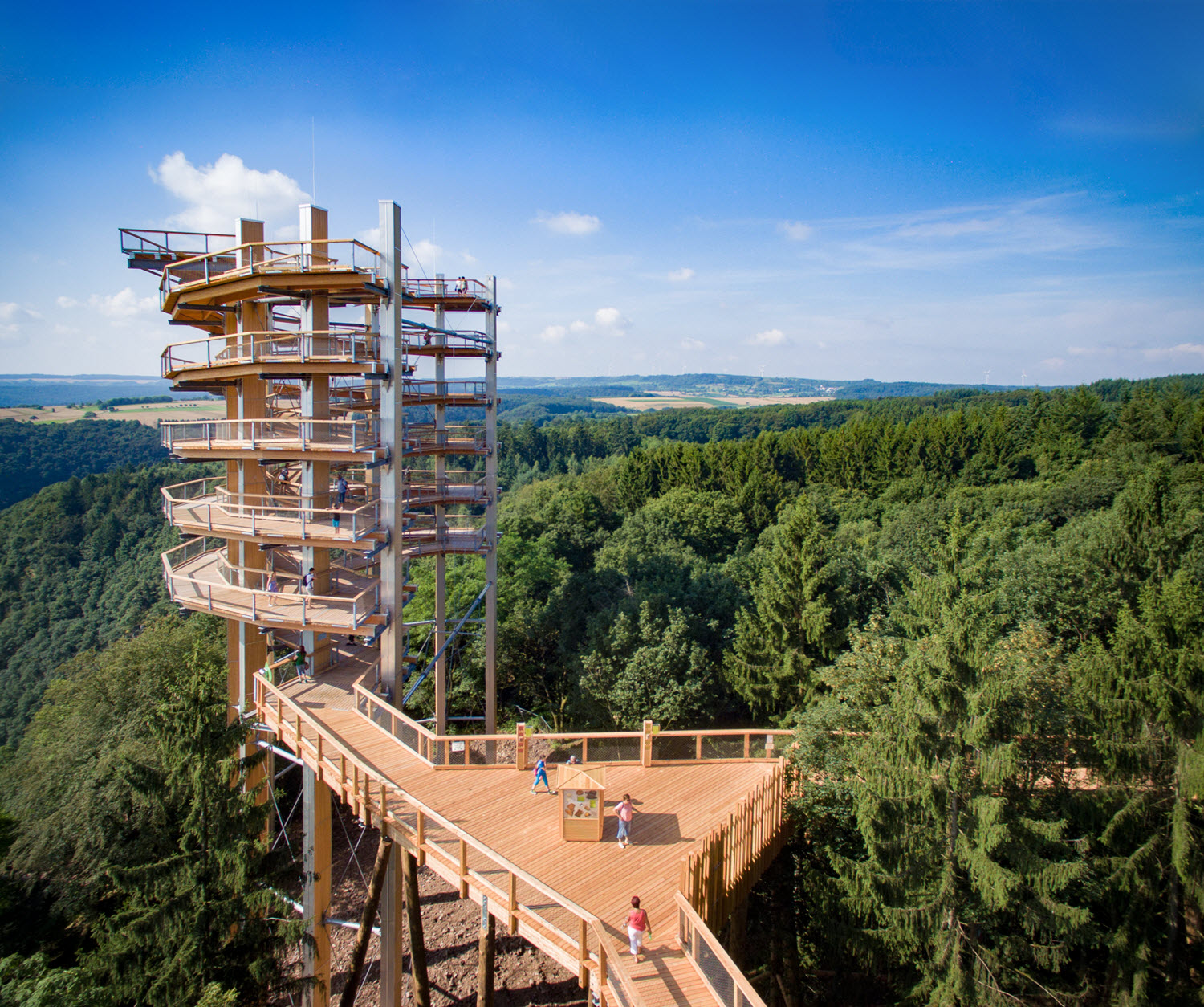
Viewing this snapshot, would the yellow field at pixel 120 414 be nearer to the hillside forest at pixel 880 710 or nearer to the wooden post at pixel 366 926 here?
the hillside forest at pixel 880 710

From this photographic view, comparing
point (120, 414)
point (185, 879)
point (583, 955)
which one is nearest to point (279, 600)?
point (185, 879)

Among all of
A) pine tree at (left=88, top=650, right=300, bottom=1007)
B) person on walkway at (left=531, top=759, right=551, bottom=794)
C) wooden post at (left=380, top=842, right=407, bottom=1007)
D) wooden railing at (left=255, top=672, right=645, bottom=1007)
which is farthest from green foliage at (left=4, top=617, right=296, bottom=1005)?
person on walkway at (left=531, top=759, right=551, bottom=794)

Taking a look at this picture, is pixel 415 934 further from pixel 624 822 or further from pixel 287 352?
pixel 287 352

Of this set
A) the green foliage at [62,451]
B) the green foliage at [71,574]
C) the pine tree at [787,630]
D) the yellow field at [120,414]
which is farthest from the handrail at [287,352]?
the yellow field at [120,414]

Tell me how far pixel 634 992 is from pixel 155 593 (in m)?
67.0

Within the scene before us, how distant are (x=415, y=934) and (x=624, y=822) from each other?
7.12 m

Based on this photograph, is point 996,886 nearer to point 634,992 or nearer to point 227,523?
point 634,992

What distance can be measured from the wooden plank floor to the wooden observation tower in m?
0.04

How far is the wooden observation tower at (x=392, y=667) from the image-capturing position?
439 inches

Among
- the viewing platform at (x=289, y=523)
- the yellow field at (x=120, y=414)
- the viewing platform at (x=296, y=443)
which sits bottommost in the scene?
the viewing platform at (x=289, y=523)

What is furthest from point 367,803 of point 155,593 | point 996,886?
point 155,593

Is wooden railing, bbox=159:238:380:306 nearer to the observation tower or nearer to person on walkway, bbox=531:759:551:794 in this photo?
the observation tower

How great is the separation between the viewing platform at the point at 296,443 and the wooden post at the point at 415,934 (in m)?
9.45

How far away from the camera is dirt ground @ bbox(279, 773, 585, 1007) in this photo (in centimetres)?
1889
